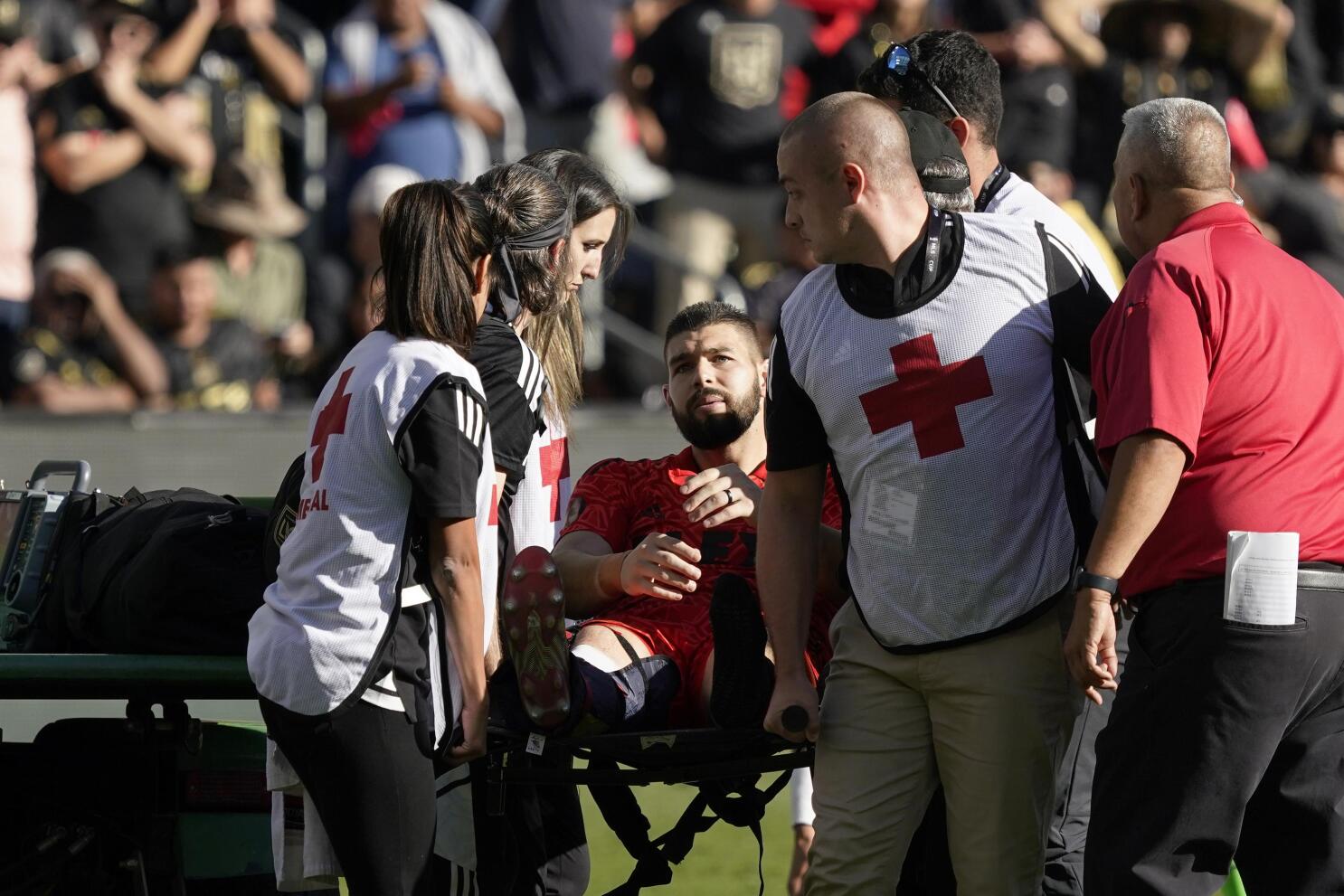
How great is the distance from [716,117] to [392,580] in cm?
598

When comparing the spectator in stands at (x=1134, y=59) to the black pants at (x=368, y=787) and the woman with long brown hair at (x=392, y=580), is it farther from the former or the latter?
the black pants at (x=368, y=787)

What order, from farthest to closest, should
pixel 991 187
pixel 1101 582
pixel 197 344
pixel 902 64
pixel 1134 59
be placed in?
pixel 1134 59 → pixel 197 344 → pixel 902 64 → pixel 991 187 → pixel 1101 582

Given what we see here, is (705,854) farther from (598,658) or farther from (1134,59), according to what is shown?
(1134,59)

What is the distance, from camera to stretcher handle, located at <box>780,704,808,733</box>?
3.30 metres

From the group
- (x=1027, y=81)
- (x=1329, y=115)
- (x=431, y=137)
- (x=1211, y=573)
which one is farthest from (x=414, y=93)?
(x=1211, y=573)

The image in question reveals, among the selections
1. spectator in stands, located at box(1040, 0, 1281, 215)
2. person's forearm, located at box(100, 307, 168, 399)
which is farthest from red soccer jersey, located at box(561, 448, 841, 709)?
spectator in stands, located at box(1040, 0, 1281, 215)

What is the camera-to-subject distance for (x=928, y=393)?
10.4ft

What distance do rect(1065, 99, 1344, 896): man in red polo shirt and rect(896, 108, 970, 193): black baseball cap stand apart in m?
0.53

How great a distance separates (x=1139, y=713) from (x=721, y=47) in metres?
6.17

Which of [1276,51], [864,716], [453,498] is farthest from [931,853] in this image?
[1276,51]

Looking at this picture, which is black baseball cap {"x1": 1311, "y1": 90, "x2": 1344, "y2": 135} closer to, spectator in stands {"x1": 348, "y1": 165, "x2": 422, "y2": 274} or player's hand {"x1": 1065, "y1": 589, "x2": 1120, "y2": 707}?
spectator in stands {"x1": 348, "y1": 165, "x2": 422, "y2": 274}

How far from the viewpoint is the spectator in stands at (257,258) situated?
8.51m

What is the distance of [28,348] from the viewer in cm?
809

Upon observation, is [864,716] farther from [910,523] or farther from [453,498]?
[453,498]
